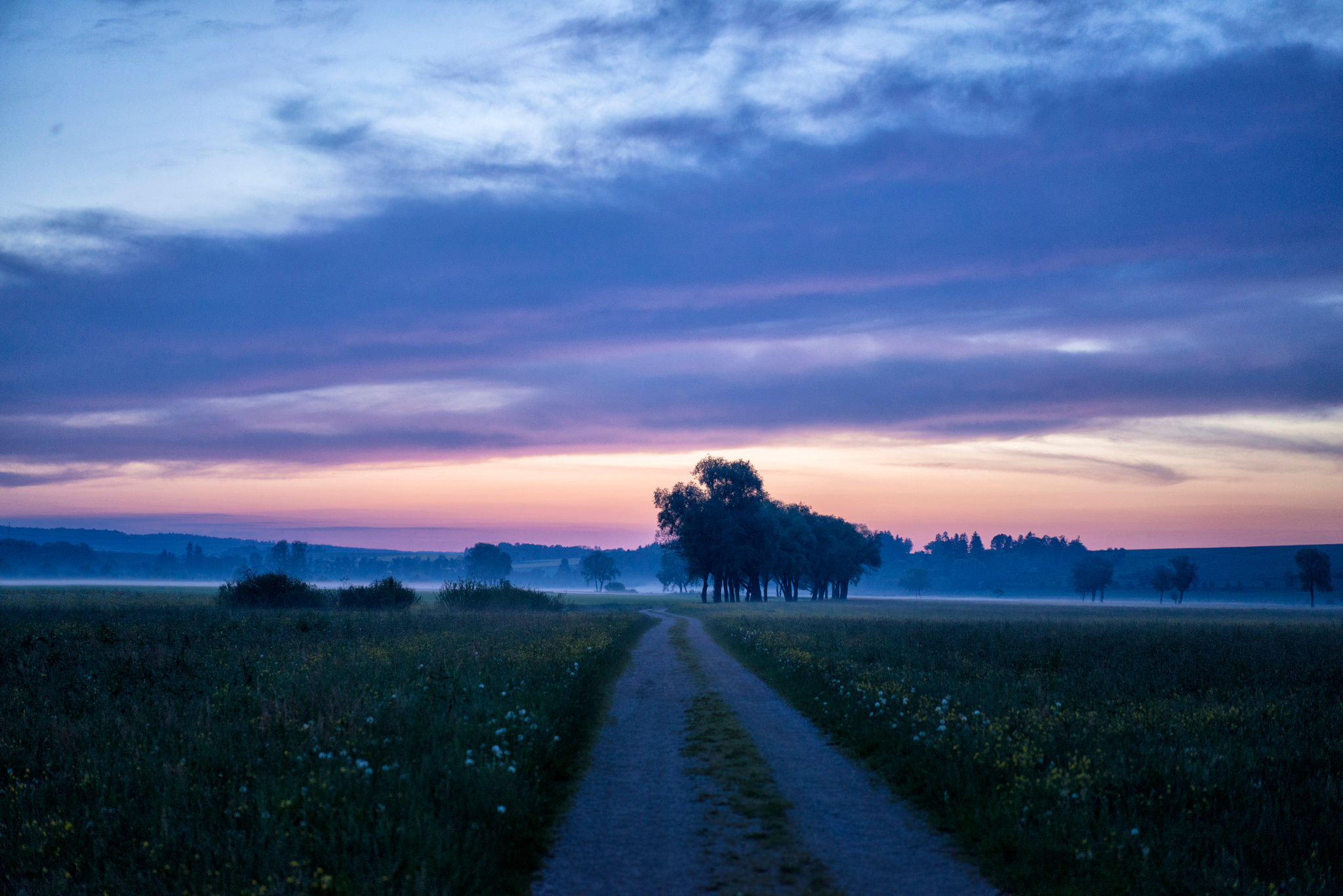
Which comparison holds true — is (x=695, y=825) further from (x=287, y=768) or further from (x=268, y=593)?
(x=268, y=593)

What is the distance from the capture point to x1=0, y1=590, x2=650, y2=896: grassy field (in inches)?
278

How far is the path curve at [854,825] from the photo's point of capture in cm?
691

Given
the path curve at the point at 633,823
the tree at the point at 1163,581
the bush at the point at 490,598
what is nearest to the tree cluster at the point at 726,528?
the bush at the point at 490,598

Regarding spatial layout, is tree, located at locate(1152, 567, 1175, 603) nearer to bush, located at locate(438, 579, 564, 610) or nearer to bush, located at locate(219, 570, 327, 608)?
bush, located at locate(438, 579, 564, 610)

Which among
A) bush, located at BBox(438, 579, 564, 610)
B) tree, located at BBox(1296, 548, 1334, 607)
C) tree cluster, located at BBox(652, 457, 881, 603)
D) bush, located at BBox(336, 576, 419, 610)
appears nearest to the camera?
bush, located at BBox(336, 576, 419, 610)

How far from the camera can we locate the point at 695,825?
8375 millimetres

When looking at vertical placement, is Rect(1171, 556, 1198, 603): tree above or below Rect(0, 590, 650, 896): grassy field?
below

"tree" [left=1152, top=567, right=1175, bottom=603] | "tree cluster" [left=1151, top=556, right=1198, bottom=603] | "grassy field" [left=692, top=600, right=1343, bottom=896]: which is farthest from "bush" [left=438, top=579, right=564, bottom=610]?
"tree" [left=1152, top=567, right=1175, bottom=603]

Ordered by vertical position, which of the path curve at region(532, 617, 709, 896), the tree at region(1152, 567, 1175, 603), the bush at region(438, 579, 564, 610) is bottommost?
the tree at region(1152, 567, 1175, 603)

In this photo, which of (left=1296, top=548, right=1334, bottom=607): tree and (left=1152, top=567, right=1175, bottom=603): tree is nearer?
(left=1296, top=548, right=1334, bottom=607): tree

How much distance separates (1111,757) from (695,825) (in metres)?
6.13

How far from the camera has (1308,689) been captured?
1599 centimetres

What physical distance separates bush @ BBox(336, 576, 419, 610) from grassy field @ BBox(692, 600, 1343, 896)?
122ft

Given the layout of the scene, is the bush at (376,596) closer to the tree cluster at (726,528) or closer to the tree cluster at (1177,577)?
the tree cluster at (726,528)
